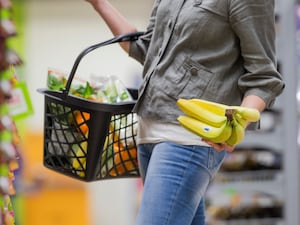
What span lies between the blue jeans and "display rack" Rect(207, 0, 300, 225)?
237 centimetres

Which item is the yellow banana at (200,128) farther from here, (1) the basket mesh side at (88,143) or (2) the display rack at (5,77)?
(2) the display rack at (5,77)

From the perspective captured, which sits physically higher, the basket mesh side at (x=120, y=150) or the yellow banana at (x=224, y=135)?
the yellow banana at (x=224, y=135)

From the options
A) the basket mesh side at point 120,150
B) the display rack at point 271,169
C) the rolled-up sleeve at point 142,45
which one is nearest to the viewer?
the basket mesh side at point 120,150

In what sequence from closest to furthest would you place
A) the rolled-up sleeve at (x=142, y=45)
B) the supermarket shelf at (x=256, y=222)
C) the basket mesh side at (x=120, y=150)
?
1. the basket mesh side at (x=120, y=150)
2. the rolled-up sleeve at (x=142, y=45)
3. the supermarket shelf at (x=256, y=222)

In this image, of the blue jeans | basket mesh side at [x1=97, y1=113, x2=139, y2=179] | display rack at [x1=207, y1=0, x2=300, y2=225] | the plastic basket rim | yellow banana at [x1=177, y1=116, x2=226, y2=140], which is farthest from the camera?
display rack at [x1=207, y1=0, x2=300, y2=225]

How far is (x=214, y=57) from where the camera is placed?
1.75 meters

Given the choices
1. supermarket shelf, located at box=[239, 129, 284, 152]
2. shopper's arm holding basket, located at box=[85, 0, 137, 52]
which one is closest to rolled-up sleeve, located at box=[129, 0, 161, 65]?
shopper's arm holding basket, located at box=[85, 0, 137, 52]

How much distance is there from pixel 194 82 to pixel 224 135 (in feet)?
0.79

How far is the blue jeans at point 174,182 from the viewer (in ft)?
5.50

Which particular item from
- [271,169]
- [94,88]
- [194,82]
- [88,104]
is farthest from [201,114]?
[271,169]

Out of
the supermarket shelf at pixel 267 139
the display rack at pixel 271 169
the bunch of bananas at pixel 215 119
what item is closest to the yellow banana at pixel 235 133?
the bunch of bananas at pixel 215 119

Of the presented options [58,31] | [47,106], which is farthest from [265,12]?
[58,31]

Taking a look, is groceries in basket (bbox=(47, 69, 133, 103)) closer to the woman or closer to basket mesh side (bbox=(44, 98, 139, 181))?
basket mesh side (bbox=(44, 98, 139, 181))

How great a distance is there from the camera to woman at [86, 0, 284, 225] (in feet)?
5.56
